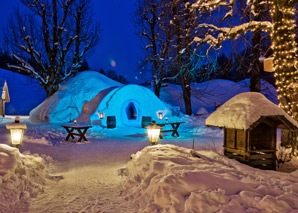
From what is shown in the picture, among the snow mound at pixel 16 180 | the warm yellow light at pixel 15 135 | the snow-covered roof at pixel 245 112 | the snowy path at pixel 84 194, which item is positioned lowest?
the snowy path at pixel 84 194

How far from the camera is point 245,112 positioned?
5.25 meters

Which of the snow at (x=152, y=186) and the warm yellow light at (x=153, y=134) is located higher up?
the warm yellow light at (x=153, y=134)

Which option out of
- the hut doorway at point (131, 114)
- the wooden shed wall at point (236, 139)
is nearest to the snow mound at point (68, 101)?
the hut doorway at point (131, 114)

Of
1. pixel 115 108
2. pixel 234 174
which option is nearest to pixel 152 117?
pixel 115 108

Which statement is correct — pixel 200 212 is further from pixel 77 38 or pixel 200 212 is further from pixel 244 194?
pixel 77 38

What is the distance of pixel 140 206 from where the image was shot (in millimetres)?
3588

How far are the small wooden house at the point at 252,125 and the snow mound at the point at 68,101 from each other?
13845 mm

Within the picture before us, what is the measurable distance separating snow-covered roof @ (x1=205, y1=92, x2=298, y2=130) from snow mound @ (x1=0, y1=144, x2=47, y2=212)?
446cm

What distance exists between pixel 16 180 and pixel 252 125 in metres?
4.99

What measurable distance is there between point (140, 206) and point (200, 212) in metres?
1.13

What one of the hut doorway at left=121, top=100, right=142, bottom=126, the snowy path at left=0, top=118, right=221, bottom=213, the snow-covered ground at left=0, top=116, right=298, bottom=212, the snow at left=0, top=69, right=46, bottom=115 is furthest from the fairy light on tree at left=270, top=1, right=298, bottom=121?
the snow at left=0, top=69, right=46, bottom=115

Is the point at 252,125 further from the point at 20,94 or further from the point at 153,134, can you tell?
the point at 20,94

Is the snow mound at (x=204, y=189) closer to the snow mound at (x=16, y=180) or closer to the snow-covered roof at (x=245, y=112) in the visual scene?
the snow-covered roof at (x=245, y=112)

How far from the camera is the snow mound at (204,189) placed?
2957mm
